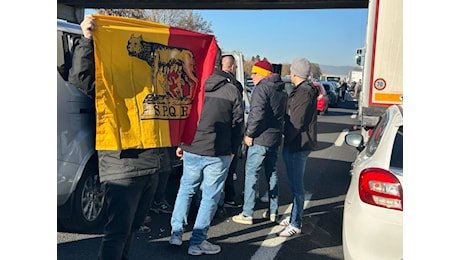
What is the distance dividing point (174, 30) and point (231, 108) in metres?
1.23

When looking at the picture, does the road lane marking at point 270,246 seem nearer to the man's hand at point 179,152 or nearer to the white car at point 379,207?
the white car at point 379,207

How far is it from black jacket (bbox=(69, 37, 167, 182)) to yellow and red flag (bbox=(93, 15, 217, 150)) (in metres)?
0.07

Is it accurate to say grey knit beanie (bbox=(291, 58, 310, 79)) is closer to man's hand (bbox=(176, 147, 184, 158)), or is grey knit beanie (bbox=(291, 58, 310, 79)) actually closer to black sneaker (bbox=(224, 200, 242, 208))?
man's hand (bbox=(176, 147, 184, 158))

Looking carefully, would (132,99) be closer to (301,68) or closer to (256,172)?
(301,68)

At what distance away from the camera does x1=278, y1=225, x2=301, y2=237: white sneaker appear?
4840 mm

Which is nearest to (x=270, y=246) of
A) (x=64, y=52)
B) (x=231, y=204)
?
(x=231, y=204)

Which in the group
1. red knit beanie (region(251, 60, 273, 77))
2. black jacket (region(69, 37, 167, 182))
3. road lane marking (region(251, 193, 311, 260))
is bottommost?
road lane marking (region(251, 193, 311, 260))

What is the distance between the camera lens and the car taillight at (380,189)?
2916 mm

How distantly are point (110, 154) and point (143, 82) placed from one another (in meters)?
0.52

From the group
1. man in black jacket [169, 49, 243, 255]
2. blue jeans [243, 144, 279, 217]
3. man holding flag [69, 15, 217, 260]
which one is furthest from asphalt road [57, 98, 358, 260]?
man holding flag [69, 15, 217, 260]

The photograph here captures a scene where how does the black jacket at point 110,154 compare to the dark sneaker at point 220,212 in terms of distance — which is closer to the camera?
the black jacket at point 110,154

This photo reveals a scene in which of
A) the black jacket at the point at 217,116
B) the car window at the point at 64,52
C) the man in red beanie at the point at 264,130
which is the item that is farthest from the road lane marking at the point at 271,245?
the car window at the point at 64,52

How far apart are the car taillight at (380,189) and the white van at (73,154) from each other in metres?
1.68
